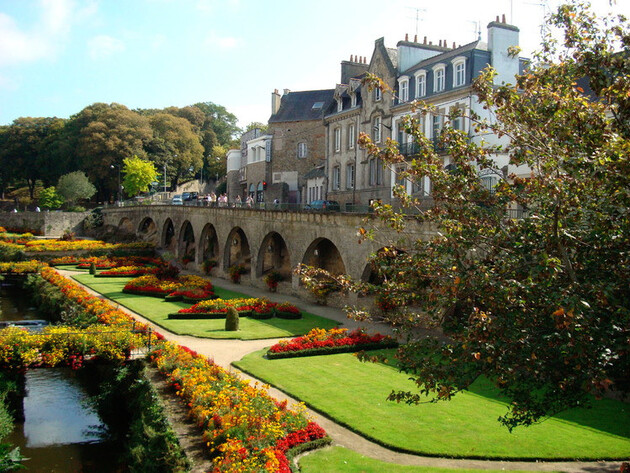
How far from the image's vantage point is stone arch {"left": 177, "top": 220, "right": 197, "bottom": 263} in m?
55.1

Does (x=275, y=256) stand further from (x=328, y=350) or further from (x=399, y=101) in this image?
(x=328, y=350)

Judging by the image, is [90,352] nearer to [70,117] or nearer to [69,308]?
[69,308]

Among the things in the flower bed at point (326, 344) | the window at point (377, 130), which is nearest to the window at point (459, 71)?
the window at point (377, 130)

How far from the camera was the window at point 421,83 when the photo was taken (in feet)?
110

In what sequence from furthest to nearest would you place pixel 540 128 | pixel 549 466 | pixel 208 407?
1. pixel 208 407
2. pixel 549 466
3. pixel 540 128

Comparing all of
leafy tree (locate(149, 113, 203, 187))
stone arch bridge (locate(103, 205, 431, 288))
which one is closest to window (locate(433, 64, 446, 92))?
stone arch bridge (locate(103, 205, 431, 288))

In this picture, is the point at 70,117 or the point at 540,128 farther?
the point at 70,117

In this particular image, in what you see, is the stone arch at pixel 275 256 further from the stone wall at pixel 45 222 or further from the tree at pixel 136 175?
the stone wall at pixel 45 222

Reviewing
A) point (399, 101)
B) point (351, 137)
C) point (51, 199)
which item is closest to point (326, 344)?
point (399, 101)

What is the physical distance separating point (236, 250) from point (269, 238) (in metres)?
9.21

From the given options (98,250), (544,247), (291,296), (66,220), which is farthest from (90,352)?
(66,220)

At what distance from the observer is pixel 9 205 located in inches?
3642

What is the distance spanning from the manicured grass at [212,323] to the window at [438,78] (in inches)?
550

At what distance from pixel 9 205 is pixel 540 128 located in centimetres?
9752
